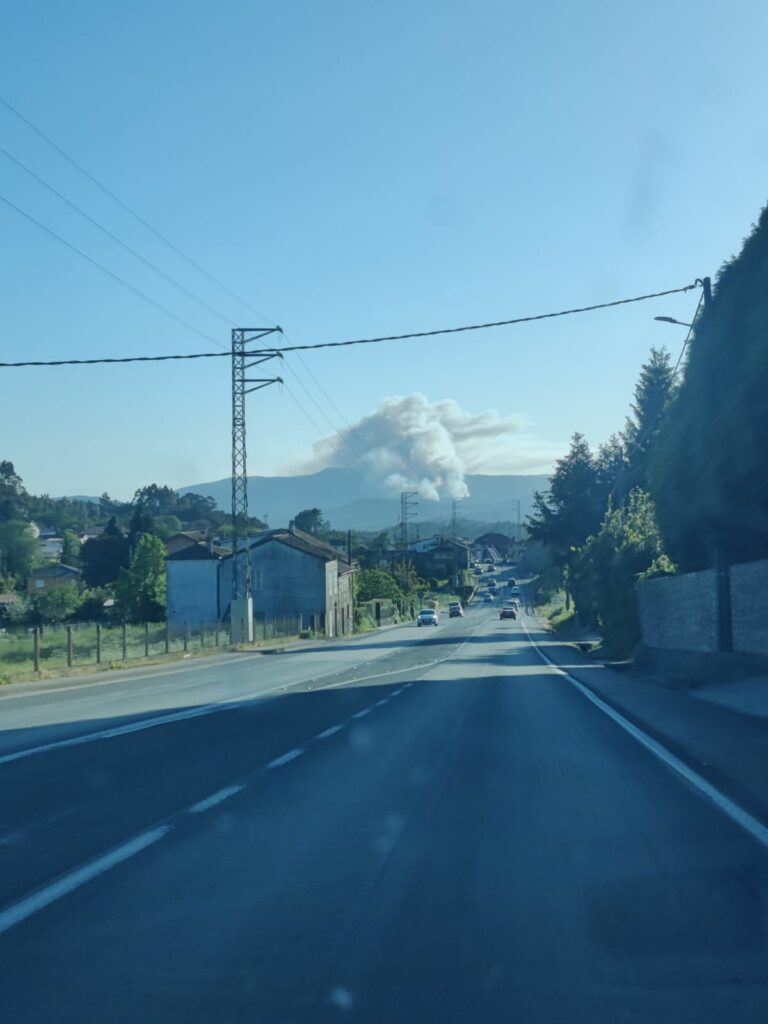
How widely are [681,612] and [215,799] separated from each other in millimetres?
21677

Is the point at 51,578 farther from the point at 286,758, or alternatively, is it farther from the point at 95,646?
the point at 286,758

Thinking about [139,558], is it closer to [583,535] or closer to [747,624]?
[583,535]

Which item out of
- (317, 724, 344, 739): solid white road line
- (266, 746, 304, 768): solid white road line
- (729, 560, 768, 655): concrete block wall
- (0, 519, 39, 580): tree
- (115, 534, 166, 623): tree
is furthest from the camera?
(115, 534, 166, 623): tree

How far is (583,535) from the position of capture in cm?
8281

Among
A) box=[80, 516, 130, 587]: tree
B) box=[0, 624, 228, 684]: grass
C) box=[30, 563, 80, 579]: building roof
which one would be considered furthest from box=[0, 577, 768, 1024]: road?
box=[80, 516, 130, 587]: tree

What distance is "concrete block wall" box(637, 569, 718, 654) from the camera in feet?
85.4

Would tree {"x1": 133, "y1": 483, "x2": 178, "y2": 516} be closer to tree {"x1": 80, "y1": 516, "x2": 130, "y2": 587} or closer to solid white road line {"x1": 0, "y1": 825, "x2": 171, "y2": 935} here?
tree {"x1": 80, "y1": 516, "x2": 130, "y2": 587}

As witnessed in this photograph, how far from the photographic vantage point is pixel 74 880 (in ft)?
23.4

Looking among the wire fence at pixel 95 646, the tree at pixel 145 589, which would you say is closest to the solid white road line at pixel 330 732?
the wire fence at pixel 95 646

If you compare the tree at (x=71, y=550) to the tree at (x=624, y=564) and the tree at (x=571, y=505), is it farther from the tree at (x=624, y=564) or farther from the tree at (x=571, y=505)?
the tree at (x=624, y=564)

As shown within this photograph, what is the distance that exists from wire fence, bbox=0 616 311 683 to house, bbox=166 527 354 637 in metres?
21.6

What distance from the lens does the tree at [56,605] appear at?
79375 millimetres

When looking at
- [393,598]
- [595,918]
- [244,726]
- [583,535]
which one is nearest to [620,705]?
[244,726]

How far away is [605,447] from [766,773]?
245 ft
